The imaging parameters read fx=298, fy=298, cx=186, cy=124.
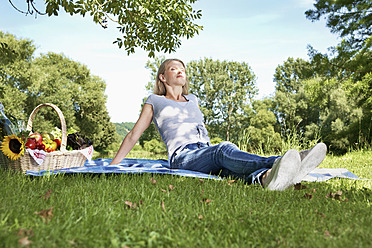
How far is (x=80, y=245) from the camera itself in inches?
48.6

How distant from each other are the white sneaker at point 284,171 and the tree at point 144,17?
3.32m

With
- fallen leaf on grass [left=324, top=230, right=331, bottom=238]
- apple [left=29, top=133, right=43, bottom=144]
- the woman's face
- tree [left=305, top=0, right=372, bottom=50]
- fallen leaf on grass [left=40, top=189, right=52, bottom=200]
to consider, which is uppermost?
tree [left=305, top=0, right=372, bottom=50]

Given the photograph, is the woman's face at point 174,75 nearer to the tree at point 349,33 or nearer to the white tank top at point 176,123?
the white tank top at point 176,123

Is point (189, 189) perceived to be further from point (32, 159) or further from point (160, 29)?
point (160, 29)

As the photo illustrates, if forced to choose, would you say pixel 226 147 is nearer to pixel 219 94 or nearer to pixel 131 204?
pixel 131 204

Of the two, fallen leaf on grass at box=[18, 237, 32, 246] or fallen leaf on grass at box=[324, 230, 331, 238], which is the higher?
fallen leaf on grass at box=[18, 237, 32, 246]

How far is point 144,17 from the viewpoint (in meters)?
5.32

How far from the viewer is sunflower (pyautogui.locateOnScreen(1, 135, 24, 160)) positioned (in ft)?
9.64

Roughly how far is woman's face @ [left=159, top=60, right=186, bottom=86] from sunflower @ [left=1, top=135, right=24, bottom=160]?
1.71 meters

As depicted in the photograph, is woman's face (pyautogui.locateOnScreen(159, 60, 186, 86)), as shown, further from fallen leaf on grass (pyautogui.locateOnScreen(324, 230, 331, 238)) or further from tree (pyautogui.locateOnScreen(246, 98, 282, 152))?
tree (pyautogui.locateOnScreen(246, 98, 282, 152))

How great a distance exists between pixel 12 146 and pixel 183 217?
2.24 meters

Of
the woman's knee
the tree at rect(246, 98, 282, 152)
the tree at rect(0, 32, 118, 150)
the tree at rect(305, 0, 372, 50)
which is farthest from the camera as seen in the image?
the tree at rect(246, 98, 282, 152)

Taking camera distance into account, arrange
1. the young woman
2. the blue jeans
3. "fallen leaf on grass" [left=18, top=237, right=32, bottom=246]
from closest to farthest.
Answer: "fallen leaf on grass" [left=18, top=237, right=32, bottom=246]
the young woman
the blue jeans

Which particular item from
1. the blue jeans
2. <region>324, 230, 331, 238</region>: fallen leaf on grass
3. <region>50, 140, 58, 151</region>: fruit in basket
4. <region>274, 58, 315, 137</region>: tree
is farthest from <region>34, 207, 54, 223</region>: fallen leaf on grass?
<region>274, 58, 315, 137</region>: tree
